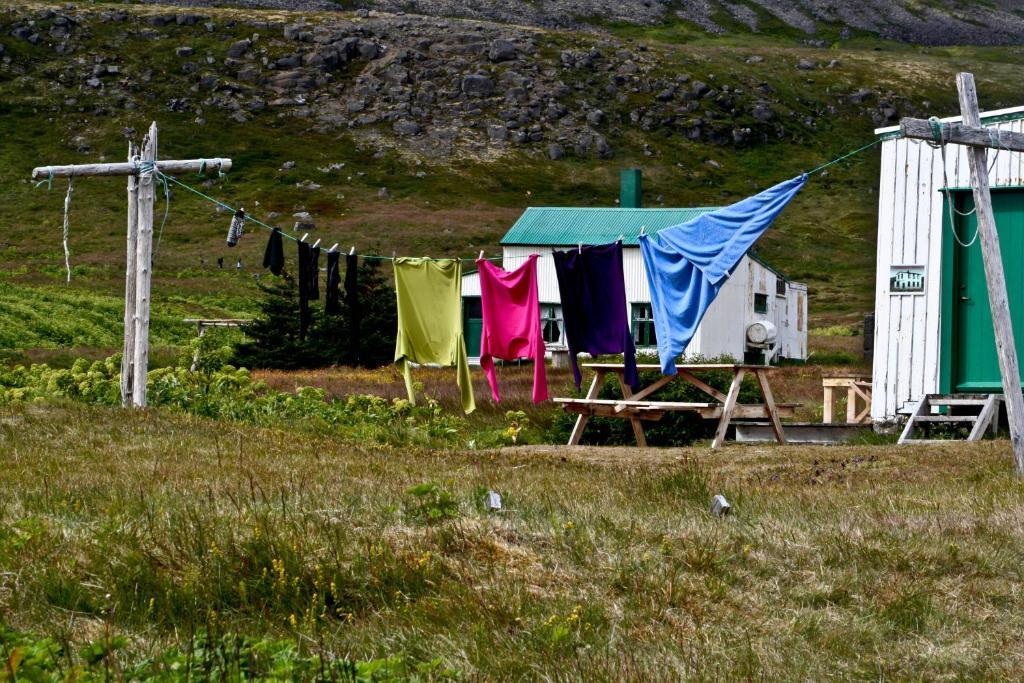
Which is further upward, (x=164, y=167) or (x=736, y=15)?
(x=736, y=15)

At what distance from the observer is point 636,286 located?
42969 millimetres

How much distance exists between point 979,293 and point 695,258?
3.73 meters

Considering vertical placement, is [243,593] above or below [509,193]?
below

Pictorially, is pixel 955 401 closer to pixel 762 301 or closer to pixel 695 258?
pixel 695 258

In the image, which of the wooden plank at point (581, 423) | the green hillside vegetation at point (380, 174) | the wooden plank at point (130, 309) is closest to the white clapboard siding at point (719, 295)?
the green hillside vegetation at point (380, 174)

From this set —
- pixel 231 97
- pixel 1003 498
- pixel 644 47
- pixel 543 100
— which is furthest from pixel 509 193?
pixel 1003 498

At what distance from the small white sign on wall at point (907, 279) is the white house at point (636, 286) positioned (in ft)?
81.6

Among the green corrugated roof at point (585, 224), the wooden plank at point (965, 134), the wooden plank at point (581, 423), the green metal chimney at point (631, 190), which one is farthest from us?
the green metal chimney at point (631, 190)

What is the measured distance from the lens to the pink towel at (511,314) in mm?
15188

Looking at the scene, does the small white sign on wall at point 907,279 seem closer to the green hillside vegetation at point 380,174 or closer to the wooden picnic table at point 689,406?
the wooden picnic table at point 689,406

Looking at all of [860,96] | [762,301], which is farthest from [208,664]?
[860,96]

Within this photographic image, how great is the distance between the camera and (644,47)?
5177 inches

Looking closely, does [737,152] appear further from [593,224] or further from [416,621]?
[416,621]

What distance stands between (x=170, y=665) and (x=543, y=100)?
112m
